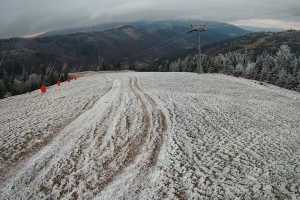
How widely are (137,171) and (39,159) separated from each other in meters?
4.50

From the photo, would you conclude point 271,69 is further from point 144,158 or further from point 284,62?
point 144,158

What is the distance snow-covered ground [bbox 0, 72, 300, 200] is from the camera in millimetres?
9867

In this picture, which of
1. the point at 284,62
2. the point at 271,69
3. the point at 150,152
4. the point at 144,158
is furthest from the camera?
the point at 284,62

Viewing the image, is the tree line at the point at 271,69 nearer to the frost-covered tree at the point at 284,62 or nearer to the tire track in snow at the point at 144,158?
the frost-covered tree at the point at 284,62

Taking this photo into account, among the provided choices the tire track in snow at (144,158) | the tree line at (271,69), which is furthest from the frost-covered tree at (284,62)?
the tire track in snow at (144,158)

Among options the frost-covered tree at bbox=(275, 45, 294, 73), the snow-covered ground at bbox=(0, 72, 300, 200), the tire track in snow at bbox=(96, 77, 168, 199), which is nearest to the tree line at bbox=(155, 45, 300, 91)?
the frost-covered tree at bbox=(275, 45, 294, 73)

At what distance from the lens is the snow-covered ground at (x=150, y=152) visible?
987cm

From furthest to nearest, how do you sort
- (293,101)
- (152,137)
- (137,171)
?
(293,101) < (152,137) < (137,171)

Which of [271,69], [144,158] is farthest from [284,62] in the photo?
[144,158]

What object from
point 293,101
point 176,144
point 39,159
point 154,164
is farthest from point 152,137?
point 293,101

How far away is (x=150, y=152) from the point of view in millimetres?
12469

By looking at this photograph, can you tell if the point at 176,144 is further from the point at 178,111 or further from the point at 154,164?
the point at 178,111

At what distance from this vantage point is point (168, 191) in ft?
31.3

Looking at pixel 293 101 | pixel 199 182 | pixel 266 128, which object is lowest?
pixel 293 101
